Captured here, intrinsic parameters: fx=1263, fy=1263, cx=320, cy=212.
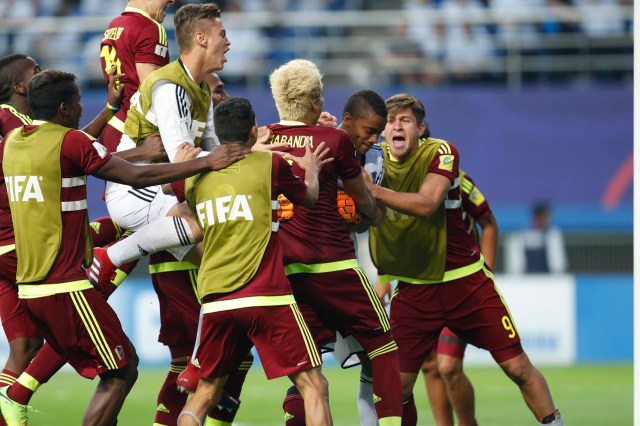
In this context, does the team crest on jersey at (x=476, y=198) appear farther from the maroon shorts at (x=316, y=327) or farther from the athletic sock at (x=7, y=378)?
the athletic sock at (x=7, y=378)

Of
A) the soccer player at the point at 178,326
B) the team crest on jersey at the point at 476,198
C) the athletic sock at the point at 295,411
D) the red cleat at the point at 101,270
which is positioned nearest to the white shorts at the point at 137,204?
the red cleat at the point at 101,270

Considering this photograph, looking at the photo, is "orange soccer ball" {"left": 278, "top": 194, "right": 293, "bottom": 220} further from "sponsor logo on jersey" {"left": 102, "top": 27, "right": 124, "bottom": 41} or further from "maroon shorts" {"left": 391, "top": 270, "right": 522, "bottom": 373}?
"sponsor logo on jersey" {"left": 102, "top": 27, "right": 124, "bottom": 41}

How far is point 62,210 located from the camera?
738 centimetres

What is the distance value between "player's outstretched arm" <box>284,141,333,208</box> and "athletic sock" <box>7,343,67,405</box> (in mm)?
1909

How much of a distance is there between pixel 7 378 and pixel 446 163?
323 cm

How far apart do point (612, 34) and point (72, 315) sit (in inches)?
547

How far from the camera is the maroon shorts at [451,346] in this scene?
9.96 m

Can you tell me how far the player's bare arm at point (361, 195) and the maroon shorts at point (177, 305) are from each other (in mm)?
1275

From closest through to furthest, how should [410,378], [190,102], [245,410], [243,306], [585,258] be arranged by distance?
[243,306] < [190,102] < [410,378] < [245,410] < [585,258]

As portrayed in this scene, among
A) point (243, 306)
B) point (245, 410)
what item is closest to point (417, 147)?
point (243, 306)

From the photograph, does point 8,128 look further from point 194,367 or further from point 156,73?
point 194,367

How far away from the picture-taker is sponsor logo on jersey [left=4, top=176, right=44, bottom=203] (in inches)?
288

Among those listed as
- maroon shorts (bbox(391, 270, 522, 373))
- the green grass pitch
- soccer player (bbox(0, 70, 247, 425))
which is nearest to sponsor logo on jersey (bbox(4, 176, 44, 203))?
soccer player (bbox(0, 70, 247, 425))

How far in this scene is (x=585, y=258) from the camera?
18.5 metres
